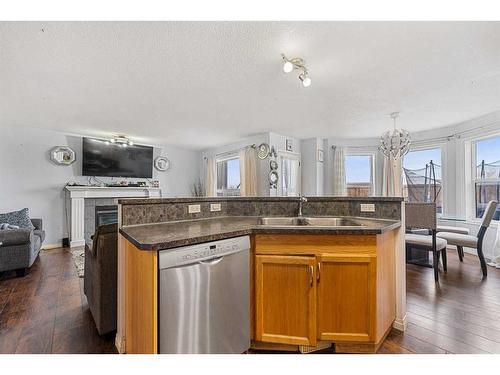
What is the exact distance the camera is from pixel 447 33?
1814 millimetres

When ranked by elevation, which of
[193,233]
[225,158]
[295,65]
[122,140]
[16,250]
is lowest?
[16,250]

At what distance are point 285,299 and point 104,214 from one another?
473cm

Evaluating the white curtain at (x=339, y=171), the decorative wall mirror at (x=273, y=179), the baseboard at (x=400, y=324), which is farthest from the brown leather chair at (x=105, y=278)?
the white curtain at (x=339, y=171)

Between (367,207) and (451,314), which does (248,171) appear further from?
(451,314)

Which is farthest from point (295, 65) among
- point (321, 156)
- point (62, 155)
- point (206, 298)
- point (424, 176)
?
point (62, 155)

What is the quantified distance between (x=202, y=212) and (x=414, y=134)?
4983 millimetres

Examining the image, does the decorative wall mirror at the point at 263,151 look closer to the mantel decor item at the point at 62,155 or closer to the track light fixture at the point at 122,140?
the track light fixture at the point at 122,140

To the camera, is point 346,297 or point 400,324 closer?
point 346,297

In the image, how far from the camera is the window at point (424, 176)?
4859 millimetres

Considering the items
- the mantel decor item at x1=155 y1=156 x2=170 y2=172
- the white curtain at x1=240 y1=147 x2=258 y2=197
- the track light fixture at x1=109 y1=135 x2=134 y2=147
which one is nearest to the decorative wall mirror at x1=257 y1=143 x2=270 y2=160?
the white curtain at x1=240 y1=147 x2=258 y2=197

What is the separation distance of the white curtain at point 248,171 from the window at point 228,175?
536 millimetres

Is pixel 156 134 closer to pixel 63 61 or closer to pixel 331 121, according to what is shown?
pixel 63 61

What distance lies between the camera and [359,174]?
5.72 meters

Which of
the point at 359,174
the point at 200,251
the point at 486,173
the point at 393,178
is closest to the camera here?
the point at 200,251
